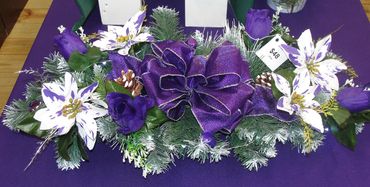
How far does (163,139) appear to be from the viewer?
76 centimetres

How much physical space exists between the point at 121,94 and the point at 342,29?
695 mm

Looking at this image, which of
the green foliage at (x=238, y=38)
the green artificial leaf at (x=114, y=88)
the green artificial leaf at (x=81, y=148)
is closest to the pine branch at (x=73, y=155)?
the green artificial leaf at (x=81, y=148)

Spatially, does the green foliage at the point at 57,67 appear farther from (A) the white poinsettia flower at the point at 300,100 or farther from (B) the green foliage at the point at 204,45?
(A) the white poinsettia flower at the point at 300,100

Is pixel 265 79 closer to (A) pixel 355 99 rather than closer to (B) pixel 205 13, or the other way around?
(A) pixel 355 99

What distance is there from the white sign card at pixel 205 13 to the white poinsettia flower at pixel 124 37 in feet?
0.79

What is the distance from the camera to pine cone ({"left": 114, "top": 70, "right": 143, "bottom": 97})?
760 millimetres

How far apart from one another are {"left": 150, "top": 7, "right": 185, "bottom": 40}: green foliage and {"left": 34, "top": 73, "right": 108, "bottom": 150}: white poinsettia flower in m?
0.21

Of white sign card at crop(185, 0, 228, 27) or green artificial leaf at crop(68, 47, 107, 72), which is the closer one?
green artificial leaf at crop(68, 47, 107, 72)

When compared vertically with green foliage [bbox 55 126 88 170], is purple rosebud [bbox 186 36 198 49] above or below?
above

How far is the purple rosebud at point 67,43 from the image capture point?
817mm

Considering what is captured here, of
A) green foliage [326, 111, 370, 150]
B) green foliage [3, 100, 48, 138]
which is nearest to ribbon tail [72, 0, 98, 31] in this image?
green foliage [3, 100, 48, 138]

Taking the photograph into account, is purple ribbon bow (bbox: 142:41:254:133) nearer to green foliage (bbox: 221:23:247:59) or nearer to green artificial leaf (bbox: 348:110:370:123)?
green foliage (bbox: 221:23:247:59)

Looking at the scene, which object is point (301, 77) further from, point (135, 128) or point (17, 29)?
point (17, 29)

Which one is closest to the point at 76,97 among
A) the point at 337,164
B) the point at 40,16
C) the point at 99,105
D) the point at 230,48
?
the point at 99,105
